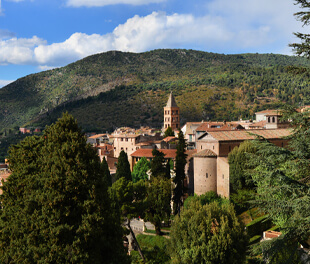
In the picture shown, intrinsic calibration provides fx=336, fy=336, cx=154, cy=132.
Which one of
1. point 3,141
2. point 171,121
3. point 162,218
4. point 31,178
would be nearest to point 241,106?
point 171,121

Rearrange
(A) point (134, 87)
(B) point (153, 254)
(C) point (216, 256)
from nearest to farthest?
(C) point (216, 256) → (B) point (153, 254) → (A) point (134, 87)

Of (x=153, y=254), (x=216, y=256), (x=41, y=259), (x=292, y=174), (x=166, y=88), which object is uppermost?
(x=166, y=88)

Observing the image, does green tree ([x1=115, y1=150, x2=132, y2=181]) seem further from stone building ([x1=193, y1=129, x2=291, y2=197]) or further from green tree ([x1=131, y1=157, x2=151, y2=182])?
stone building ([x1=193, y1=129, x2=291, y2=197])

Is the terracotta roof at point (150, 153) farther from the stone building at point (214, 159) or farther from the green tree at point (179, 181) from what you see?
the stone building at point (214, 159)

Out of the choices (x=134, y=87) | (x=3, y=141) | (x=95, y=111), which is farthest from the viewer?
(x=134, y=87)

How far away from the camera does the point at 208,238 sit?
24.5 m

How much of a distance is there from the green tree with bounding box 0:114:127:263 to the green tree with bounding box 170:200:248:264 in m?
11.3

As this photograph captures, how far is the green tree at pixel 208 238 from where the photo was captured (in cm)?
2389

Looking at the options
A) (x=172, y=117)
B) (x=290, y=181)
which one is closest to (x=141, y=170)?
(x=290, y=181)

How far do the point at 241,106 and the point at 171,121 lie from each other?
43456 millimetres

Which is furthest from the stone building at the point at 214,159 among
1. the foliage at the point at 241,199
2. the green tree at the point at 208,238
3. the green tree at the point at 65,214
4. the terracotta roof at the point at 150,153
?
the green tree at the point at 65,214

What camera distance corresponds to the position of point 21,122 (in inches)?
6993

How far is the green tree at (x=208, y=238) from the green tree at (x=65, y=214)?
11285 millimetres

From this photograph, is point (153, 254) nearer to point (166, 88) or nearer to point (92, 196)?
point (92, 196)
